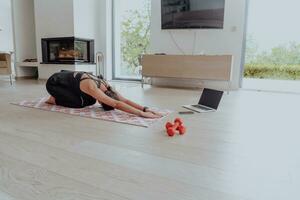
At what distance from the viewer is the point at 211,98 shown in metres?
2.62

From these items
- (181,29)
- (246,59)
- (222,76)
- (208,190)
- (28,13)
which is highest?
(28,13)

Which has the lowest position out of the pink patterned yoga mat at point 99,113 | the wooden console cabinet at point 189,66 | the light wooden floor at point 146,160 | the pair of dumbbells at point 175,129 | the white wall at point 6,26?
the light wooden floor at point 146,160

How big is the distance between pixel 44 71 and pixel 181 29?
3164 mm

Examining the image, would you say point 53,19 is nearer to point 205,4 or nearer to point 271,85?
point 205,4

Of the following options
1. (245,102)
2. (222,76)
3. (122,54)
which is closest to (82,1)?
(122,54)

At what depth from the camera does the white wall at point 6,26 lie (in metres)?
5.64

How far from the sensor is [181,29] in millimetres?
4469

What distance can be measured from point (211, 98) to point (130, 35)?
347 cm

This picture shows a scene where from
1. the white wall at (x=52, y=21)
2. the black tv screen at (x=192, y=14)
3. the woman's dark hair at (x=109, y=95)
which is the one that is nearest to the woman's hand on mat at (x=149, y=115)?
the woman's dark hair at (x=109, y=95)

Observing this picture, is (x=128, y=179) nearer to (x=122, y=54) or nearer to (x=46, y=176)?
(x=46, y=176)

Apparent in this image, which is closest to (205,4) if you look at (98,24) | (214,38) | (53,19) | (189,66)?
(214,38)

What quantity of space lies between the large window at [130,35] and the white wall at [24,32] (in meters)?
2.12

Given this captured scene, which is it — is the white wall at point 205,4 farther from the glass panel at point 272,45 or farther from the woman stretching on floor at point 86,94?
the woman stretching on floor at point 86,94

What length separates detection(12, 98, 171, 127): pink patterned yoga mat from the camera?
2008 mm
